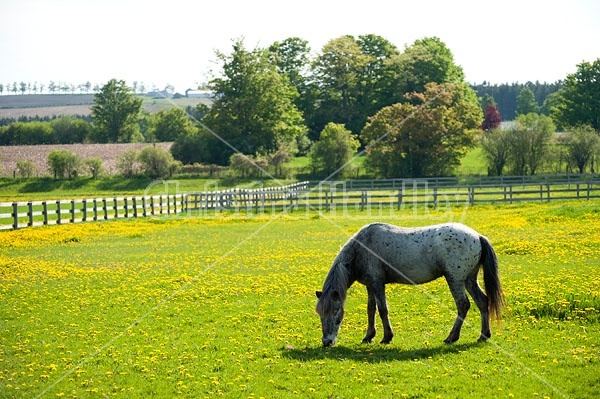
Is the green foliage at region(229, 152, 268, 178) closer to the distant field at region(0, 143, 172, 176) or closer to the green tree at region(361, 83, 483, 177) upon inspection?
the green tree at region(361, 83, 483, 177)

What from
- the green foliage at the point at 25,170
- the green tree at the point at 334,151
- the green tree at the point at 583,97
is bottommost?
the green foliage at the point at 25,170

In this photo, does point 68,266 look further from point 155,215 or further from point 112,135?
point 112,135

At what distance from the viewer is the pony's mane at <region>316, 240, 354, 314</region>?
29.8ft

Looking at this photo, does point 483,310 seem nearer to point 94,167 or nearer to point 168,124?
point 94,167

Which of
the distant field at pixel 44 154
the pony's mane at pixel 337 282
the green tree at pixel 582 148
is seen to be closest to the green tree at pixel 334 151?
the green tree at pixel 582 148

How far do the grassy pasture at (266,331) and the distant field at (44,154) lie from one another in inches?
2168

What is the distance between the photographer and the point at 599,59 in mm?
78750

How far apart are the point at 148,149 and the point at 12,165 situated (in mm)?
16734

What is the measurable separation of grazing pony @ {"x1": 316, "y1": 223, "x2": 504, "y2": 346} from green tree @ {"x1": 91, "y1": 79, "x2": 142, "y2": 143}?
95.6 metres

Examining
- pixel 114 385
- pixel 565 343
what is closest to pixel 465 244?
pixel 565 343

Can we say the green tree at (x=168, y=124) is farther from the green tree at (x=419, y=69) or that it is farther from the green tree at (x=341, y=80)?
the green tree at (x=419, y=69)

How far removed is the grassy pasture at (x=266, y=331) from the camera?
24.4ft

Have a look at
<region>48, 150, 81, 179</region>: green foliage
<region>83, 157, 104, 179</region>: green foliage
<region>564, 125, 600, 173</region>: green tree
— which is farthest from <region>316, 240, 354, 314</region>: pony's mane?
<region>48, 150, 81, 179</region>: green foliage

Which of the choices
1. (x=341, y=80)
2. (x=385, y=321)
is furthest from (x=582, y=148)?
(x=385, y=321)
